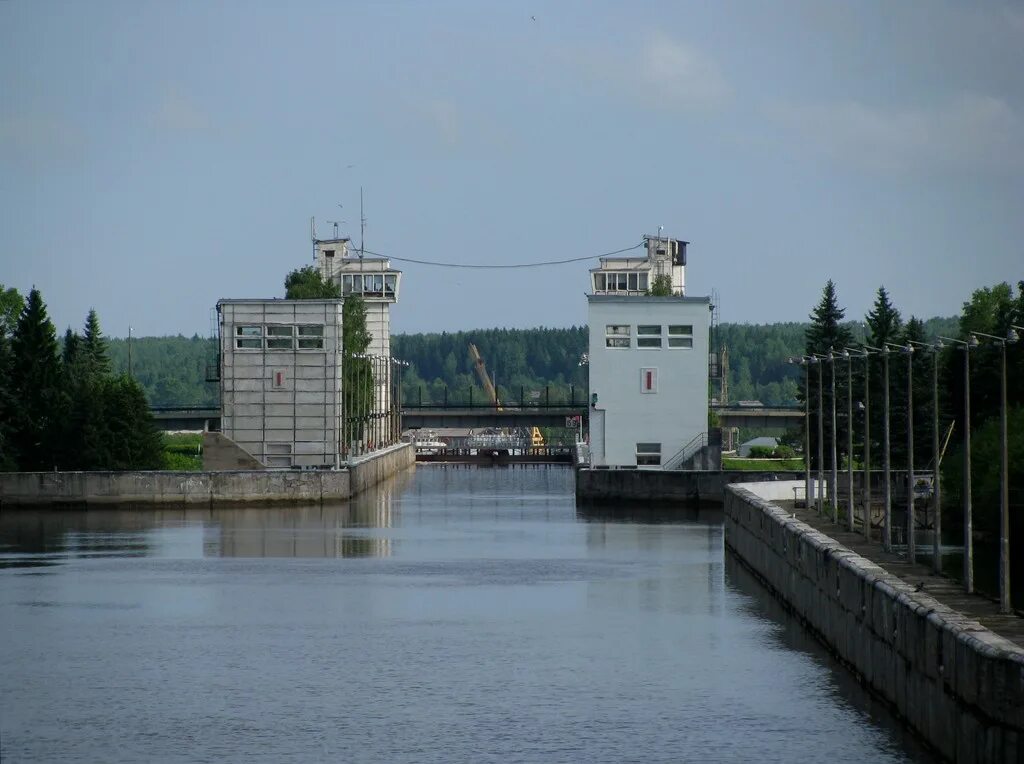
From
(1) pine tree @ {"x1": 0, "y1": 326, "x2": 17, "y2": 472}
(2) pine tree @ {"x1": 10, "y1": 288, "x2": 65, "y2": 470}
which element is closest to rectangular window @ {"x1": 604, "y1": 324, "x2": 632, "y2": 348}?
(2) pine tree @ {"x1": 10, "y1": 288, "x2": 65, "y2": 470}

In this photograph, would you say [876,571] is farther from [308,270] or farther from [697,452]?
[308,270]

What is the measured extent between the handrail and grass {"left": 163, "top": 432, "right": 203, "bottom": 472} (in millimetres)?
24849

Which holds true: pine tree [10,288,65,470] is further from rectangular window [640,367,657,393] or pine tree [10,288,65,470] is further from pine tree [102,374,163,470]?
rectangular window [640,367,657,393]

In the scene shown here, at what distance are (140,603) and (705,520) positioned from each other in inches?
1298

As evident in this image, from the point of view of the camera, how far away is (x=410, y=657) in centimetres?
3378

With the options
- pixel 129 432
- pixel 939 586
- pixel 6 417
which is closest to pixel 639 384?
pixel 129 432

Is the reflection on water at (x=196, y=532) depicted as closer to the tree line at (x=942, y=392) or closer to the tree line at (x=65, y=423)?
the tree line at (x=65, y=423)

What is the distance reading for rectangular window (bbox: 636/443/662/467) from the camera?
78438mm

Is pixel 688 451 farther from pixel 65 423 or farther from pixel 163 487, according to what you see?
pixel 65 423

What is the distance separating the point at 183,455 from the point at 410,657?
87.0 m

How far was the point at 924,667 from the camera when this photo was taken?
2316 centimetres

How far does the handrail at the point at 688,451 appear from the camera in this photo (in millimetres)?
77500

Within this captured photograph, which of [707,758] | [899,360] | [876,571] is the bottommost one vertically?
[707,758]

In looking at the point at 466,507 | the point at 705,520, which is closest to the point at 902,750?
the point at 705,520
